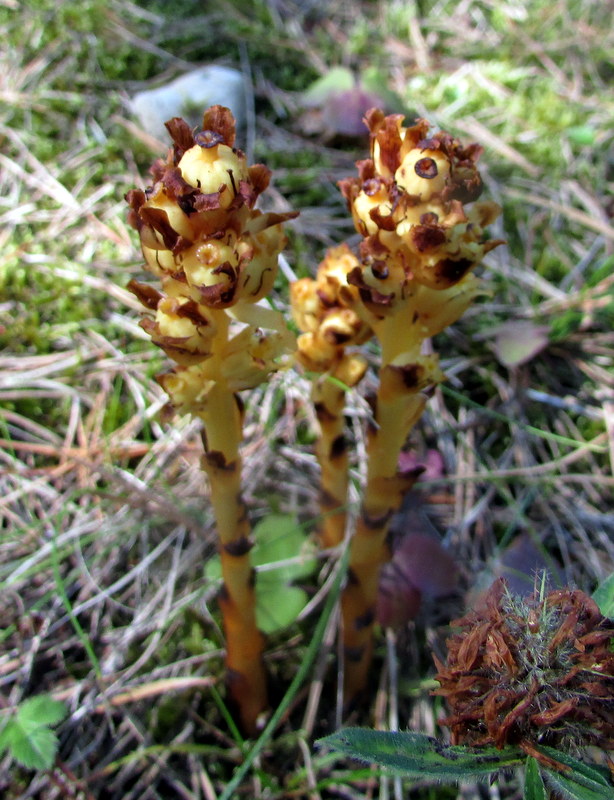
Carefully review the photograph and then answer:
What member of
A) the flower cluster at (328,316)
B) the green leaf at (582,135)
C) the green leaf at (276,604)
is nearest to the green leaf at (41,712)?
the green leaf at (276,604)

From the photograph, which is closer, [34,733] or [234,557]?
[234,557]

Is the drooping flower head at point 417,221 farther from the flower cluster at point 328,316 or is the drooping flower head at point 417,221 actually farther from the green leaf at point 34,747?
the green leaf at point 34,747

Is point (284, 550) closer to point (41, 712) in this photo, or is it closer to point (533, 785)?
point (41, 712)

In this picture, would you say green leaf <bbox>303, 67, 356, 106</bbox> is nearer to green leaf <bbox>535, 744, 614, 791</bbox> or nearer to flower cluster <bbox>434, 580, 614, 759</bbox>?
flower cluster <bbox>434, 580, 614, 759</bbox>

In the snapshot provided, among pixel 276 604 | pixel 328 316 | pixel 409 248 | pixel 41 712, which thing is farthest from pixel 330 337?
pixel 41 712

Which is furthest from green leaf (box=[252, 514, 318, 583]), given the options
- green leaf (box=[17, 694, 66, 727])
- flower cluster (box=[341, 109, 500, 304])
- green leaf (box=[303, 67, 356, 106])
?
green leaf (box=[303, 67, 356, 106])

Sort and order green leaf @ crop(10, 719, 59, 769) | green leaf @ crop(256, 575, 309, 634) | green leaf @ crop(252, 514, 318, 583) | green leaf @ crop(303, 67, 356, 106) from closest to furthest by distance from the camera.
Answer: green leaf @ crop(10, 719, 59, 769) → green leaf @ crop(256, 575, 309, 634) → green leaf @ crop(252, 514, 318, 583) → green leaf @ crop(303, 67, 356, 106)
